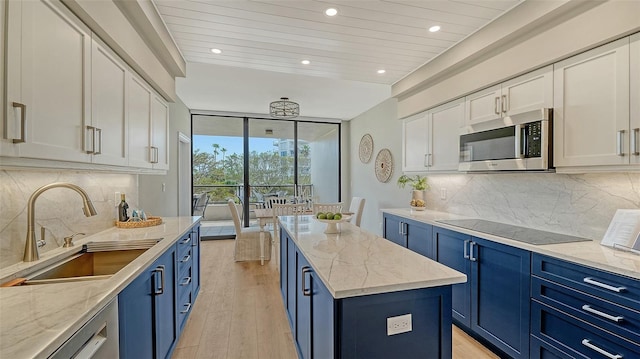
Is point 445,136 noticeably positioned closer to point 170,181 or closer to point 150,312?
point 150,312

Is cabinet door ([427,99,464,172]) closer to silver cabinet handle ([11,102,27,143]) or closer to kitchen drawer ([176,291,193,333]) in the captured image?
kitchen drawer ([176,291,193,333])

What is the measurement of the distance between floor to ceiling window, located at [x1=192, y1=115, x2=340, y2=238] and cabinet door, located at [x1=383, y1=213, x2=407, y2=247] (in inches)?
91.4

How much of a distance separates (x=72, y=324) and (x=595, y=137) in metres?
2.74

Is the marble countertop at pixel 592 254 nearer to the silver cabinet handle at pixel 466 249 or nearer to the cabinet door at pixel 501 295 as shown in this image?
the cabinet door at pixel 501 295

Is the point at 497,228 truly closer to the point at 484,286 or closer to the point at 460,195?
the point at 484,286

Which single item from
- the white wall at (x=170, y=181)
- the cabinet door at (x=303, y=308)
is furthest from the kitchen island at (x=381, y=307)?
the white wall at (x=170, y=181)

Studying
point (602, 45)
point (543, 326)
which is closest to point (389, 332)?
point (543, 326)

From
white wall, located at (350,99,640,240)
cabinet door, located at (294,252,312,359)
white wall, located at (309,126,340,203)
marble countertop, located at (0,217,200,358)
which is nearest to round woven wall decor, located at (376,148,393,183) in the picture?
white wall, located at (350,99,640,240)

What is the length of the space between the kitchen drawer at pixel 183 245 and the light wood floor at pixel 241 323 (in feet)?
2.42

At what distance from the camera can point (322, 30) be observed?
244 centimetres

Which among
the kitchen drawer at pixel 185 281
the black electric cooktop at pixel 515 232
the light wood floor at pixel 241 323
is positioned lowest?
the light wood floor at pixel 241 323

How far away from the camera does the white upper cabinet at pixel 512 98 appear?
2053 millimetres

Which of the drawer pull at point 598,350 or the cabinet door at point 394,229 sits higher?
the cabinet door at point 394,229

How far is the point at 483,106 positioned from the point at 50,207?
329 centimetres
